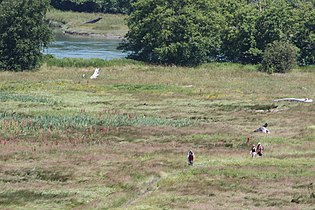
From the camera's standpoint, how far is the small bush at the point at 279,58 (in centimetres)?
10788

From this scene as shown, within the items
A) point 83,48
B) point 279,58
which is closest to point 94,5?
point 83,48

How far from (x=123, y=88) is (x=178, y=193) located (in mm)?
47061

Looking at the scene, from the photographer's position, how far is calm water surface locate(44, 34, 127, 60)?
437ft

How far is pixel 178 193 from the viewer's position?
4253 cm

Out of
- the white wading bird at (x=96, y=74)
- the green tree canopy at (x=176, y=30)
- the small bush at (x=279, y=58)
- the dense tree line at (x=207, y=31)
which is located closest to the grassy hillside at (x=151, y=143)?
the white wading bird at (x=96, y=74)

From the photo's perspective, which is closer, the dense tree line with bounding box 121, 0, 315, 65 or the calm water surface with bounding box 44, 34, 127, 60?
the dense tree line with bounding box 121, 0, 315, 65

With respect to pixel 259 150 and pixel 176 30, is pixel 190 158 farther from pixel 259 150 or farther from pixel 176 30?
pixel 176 30

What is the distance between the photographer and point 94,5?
191625mm

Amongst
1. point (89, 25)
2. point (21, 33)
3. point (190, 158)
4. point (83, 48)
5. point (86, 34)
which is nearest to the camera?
point (190, 158)

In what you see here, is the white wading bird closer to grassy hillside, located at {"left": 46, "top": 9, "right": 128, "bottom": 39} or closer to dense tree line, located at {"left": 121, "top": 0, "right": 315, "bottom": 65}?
dense tree line, located at {"left": 121, "top": 0, "right": 315, "bottom": 65}

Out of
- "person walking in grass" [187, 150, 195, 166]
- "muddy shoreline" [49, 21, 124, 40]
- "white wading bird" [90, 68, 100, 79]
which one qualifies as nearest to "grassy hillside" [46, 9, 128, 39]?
"muddy shoreline" [49, 21, 124, 40]

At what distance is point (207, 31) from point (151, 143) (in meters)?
60.8

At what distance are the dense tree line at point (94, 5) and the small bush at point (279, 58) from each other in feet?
268

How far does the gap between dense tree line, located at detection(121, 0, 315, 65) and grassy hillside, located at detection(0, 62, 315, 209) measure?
16.5m
